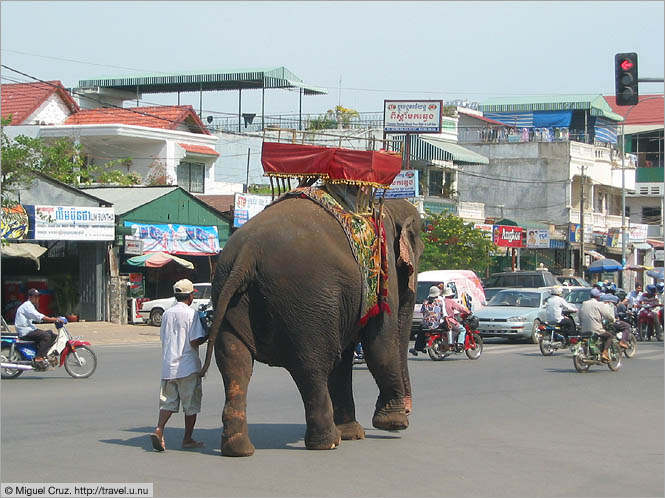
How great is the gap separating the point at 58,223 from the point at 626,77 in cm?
1792

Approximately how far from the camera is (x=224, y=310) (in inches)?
358

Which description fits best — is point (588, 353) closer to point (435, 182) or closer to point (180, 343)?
point (180, 343)

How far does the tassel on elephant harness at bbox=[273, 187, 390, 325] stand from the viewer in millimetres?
9805

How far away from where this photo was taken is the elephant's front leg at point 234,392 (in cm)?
909

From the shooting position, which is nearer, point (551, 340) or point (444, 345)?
point (444, 345)

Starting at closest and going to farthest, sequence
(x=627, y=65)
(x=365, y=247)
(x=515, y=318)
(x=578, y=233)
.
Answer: (x=365, y=247) < (x=627, y=65) < (x=515, y=318) < (x=578, y=233)

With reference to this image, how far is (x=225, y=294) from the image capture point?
910cm

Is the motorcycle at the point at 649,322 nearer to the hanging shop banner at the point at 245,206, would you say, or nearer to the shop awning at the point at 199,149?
the hanging shop banner at the point at 245,206

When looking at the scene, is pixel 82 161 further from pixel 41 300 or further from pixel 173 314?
pixel 173 314

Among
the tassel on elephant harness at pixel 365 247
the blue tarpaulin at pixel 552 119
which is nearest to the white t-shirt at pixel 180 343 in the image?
the tassel on elephant harness at pixel 365 247

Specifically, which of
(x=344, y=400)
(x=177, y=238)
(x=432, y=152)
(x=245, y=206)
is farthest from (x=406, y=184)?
(x=344, y=400)

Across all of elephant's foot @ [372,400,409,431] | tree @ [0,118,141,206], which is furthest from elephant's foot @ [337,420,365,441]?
tree @ [0,118,141,206]

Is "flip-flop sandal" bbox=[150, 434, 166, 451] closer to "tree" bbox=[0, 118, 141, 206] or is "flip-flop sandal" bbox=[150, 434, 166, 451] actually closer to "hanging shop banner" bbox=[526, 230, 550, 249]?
"tree" bbox=[0, 118, 141, 206]

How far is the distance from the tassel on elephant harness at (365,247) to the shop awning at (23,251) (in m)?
20.7
